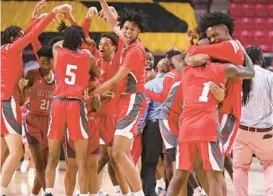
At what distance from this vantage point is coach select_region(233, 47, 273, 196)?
6312mm

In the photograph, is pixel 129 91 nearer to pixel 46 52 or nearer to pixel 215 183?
pixel 46 52

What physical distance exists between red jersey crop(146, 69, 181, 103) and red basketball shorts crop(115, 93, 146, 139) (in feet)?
1.40

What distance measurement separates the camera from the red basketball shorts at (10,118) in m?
6.84

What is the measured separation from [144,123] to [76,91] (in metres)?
1.41

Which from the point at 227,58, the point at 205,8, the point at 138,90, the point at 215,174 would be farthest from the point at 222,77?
the point at 205,8

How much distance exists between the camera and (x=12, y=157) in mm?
6816

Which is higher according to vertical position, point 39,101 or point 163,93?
point 163,93

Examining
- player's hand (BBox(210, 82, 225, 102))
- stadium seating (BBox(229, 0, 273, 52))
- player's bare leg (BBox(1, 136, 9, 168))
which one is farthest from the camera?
stadium seating (BBox(229, 0, 273, 52))

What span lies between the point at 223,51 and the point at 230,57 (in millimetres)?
88

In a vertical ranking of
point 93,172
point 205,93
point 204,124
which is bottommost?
point 93,172

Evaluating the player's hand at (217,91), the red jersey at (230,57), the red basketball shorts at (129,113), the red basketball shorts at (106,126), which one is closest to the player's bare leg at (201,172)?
the red jersey at (230,57)

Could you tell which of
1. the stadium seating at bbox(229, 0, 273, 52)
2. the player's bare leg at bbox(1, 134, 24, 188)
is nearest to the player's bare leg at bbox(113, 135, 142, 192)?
the player's bare leg at bbox(1, 134, 24, 188)

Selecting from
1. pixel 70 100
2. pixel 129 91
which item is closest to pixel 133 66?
pixel 129 91

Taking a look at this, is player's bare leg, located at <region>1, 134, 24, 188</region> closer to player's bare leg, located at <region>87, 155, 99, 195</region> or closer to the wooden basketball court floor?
player's bare leg, located at <region>87, 155, 99, 195</region>
